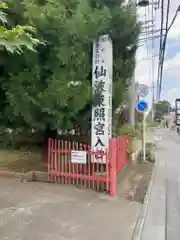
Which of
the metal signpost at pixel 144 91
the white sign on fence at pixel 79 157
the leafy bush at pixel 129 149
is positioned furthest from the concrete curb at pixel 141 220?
the metal signpost at pixel 144 91

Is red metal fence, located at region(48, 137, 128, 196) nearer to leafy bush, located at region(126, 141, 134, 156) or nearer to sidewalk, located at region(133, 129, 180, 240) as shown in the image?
sidewalk, located at region(133, 129, 180, 240)

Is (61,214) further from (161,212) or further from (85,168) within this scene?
(161,212)

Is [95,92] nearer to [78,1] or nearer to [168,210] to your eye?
[78,1]

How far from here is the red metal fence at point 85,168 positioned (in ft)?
22.3

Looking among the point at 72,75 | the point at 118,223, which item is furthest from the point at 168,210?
the point at 72,75

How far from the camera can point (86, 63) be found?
7629 millimetres

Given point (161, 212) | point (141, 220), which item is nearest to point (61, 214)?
point (141, 220)

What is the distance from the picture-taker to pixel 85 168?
7.25 m

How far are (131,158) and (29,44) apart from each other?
373 inches

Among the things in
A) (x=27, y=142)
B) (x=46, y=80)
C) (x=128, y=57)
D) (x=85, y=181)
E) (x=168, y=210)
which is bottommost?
(x=168, y=210)

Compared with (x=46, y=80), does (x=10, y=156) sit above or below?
below

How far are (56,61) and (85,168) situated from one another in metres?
2.79

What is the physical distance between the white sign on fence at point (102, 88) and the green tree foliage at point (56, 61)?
210 millimetres

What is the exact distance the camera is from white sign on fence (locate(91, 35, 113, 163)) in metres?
7.56
